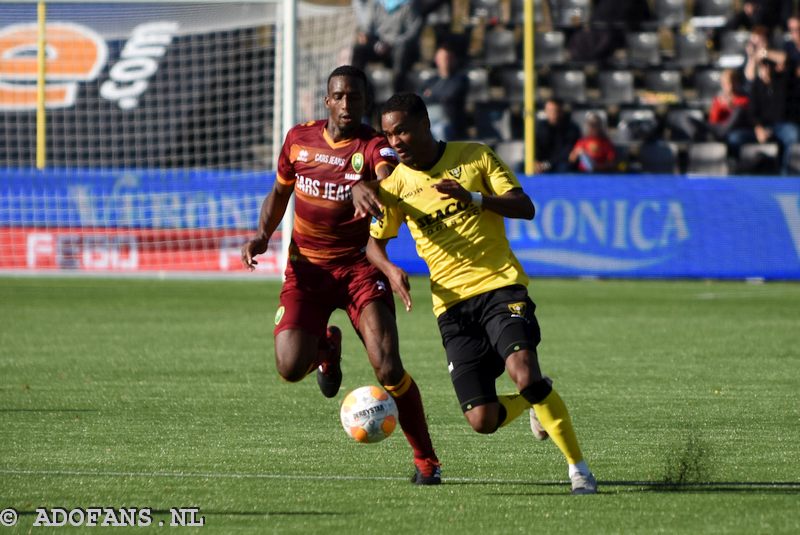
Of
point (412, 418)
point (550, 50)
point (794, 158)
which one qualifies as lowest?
point (412, 418)

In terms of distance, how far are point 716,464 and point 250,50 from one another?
15.3 m

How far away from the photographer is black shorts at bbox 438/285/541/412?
279 inches

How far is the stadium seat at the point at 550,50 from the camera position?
81.6 ft

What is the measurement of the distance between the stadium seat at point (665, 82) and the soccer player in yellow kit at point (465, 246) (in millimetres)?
17991

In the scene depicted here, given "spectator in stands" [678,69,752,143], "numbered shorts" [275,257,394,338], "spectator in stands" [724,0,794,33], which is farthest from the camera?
"spectator in stands" [724,0,794,33]

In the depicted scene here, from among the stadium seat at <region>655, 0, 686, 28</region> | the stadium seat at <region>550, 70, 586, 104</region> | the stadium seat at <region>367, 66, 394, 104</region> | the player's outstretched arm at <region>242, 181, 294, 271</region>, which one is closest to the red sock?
the player's outstretched arm at <region>242, 181, 294, 271</region>

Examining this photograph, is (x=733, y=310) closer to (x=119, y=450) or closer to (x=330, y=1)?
(x=119, y=450)

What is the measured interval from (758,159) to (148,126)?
9.47 meters

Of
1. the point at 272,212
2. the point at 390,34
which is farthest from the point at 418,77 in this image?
the point at 272,212

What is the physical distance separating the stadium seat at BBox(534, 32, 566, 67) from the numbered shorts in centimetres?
1709

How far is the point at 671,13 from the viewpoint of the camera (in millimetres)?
25828

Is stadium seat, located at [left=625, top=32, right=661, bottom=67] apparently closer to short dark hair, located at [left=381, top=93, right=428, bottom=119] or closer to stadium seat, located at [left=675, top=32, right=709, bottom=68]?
stadium seat, located at [left=675, top=32, right=709, bottom=68]

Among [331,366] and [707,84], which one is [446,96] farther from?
[331,366]

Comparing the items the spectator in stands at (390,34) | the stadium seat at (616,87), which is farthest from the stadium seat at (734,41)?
the spectator in stands at (390,34)
